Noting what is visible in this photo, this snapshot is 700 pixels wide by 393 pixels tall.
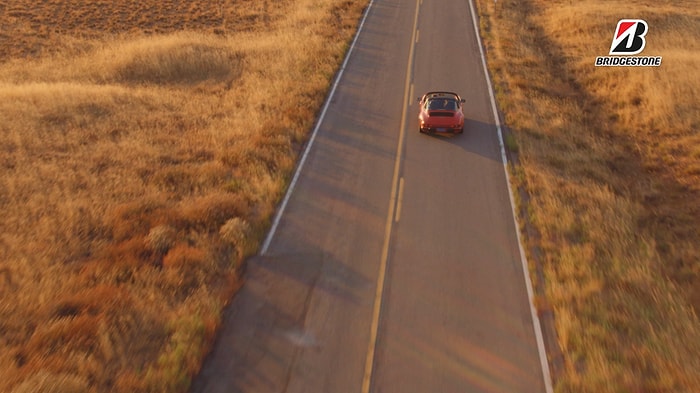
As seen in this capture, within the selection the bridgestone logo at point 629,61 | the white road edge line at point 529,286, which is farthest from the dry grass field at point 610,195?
the bridgestone logo at point 629,61

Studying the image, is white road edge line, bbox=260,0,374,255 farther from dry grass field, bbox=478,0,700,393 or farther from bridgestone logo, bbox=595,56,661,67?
bridgestone logo, bbox=595,56,661,67

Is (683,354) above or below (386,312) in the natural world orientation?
above

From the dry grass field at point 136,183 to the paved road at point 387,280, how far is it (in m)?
0.90

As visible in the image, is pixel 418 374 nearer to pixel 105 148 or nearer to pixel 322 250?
pixel 322 250

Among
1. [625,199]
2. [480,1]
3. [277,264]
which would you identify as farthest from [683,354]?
[480,1]

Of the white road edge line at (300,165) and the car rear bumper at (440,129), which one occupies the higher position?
the car rear bumper at (440,129)

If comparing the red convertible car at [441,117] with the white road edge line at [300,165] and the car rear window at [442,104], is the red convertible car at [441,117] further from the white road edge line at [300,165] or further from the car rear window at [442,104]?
the white road edge line at [300,165]

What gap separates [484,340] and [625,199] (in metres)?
7.98

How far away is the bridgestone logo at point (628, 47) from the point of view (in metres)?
25.5

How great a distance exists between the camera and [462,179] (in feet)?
50.5

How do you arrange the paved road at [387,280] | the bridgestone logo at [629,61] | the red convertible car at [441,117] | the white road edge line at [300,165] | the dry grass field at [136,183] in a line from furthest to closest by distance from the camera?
the bridgestone logo at [629,61] → the red convertible car at [441,117] → the white road edge line at [300,165] → the dry grass field at [136,183] → the paved road at [387,280]

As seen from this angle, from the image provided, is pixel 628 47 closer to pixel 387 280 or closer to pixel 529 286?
pixel 529 286

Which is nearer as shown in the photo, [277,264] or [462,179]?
[277,264]

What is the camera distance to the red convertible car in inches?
696
